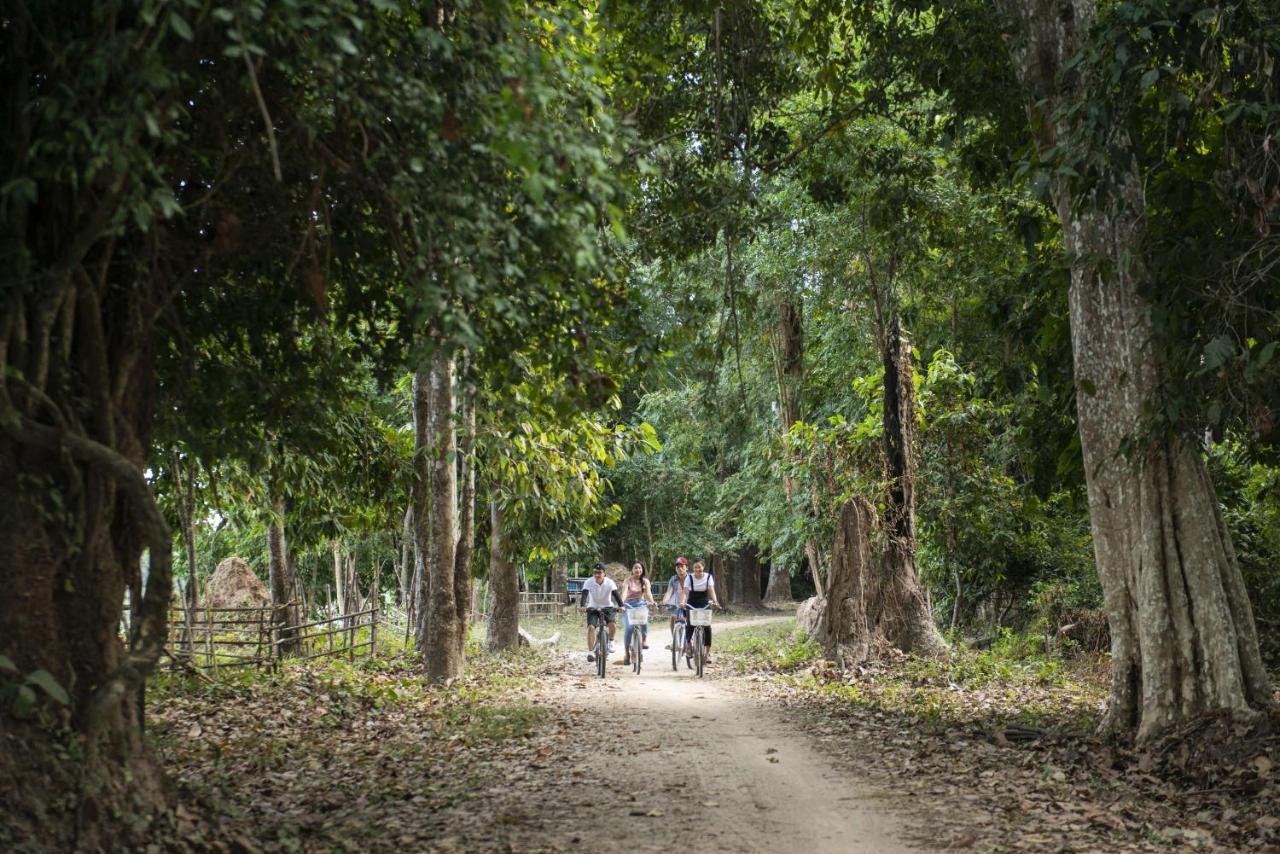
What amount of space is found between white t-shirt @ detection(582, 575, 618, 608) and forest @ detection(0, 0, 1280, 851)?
1.87 metres

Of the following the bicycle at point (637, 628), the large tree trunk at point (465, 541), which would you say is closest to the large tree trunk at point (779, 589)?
the bicycle at point (637, 628)

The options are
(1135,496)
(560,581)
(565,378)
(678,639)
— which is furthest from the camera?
(560,581)

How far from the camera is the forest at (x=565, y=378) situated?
5.69 metres

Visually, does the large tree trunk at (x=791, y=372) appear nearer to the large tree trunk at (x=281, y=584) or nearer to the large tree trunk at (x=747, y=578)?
the large tree trunk at (x=281, y=584)

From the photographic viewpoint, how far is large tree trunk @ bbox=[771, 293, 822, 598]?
2419 cm

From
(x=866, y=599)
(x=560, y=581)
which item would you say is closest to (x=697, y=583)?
(x=866, y=599)

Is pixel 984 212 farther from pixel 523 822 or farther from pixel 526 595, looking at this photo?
pixel 526 595

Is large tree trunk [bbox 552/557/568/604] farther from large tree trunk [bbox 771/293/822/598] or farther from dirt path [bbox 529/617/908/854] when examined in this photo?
dirt path [bbox 529/617/908/854]

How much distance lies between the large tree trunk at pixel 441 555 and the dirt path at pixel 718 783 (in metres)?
1.82

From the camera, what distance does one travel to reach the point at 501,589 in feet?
65.3

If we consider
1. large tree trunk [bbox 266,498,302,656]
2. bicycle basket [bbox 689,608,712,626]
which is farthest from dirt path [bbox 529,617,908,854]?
large tree trunk [bbox 266,498,302,656]

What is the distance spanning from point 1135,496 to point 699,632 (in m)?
9.35

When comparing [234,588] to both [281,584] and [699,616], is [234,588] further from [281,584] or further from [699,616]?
[699,616]

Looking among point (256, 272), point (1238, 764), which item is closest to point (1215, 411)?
point (1238, 764)
